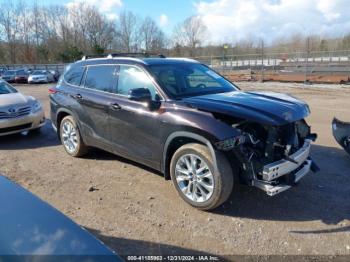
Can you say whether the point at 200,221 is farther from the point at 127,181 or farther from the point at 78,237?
the point at 78,237

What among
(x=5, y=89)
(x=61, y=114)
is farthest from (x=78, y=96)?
(x=5, y=89)

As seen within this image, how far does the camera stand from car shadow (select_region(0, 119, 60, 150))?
7.45 meters

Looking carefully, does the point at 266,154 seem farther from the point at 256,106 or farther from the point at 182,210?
the point at 182,210

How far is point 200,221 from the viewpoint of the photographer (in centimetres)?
392

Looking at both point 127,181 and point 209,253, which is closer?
point 209,253

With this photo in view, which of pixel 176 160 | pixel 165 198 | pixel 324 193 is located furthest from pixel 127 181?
pixel 324 193

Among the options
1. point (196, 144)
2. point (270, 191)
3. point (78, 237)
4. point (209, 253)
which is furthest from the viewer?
point (196, 144)

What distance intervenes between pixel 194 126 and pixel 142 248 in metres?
1.44

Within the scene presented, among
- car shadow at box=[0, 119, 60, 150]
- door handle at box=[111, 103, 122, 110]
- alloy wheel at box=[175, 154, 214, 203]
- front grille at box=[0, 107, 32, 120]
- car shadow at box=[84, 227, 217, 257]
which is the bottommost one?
car shadow at box=[84, 227, 217, 257]

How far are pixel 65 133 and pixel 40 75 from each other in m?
28.7

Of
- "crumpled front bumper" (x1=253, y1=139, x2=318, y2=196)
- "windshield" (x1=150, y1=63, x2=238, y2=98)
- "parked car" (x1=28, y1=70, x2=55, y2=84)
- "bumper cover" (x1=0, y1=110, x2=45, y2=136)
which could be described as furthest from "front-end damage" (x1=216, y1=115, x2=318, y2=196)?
"parked car" (x1=28, y1=70, x2=55, y2=84)

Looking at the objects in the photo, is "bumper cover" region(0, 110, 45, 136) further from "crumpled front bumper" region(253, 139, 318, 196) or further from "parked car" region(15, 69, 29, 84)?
"parked car" region(15, 69, 29, 84)

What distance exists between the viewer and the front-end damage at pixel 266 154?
375cm

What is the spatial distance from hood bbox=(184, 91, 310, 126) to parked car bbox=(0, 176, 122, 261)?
219 cm
